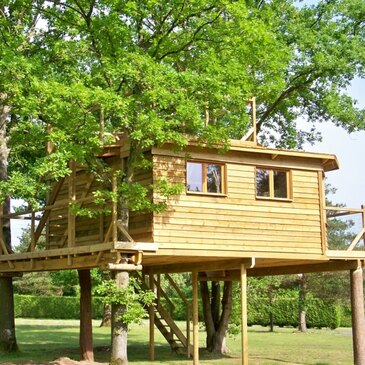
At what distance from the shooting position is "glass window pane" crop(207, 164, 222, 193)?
2053 cm

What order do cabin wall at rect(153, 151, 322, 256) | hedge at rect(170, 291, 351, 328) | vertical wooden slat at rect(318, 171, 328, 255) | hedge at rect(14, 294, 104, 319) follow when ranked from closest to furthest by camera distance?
cabin wall at rect(153, 151, 322, 256), vertical wooden slat at rect(318, 171, 328, 255), hedge at rect(170, 291, 351, 328), hedge at rect(14, 294, 104, 319)

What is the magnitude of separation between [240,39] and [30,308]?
138 ft

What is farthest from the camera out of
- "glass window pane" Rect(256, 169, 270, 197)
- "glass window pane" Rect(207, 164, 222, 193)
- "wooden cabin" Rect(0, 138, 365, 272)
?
"glass window pane" Rect(256, 169, 270, 197)

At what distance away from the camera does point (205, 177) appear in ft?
67.1

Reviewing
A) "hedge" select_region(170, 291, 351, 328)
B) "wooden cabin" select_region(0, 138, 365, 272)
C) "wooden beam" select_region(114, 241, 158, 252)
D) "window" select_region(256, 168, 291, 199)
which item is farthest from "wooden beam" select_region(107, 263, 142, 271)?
"hedge" select_region(170, 291, 351, 328)

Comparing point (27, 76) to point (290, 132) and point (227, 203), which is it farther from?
point (290, 132)

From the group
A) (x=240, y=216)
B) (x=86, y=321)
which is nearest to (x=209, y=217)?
(x=240, y=216)

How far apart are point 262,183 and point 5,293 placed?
1066 centimetres

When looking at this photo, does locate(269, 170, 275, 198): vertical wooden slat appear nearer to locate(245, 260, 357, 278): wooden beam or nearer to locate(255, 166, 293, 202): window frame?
locate(255, 166, 293, 202): window frame

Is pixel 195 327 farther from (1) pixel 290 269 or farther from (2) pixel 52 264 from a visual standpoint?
(1) pixel 290 269

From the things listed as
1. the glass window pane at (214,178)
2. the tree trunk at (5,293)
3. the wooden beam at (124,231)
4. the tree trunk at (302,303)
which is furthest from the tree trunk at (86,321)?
the tree trunk at (302,303)

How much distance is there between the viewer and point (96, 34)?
725 inches

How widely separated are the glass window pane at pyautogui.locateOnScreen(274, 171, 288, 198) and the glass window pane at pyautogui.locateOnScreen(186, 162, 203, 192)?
271 cm

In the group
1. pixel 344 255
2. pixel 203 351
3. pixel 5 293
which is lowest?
pixel 203 351
